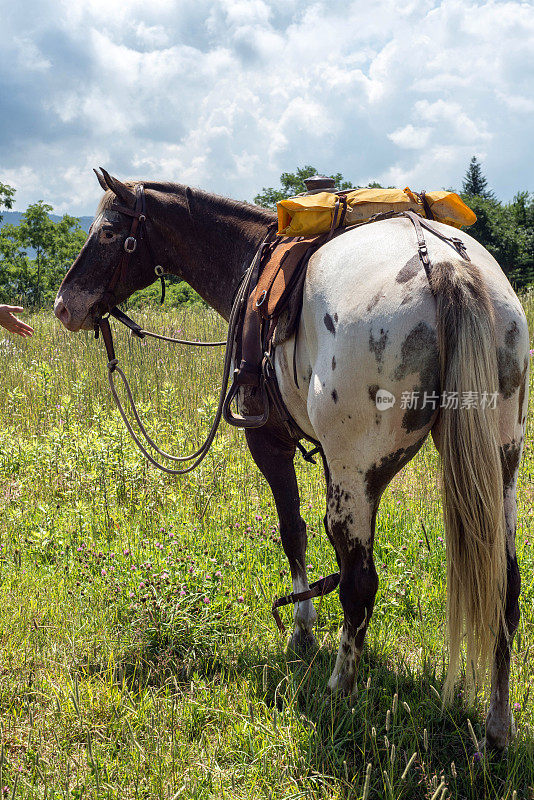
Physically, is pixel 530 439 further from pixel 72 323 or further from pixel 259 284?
pixel 72 323

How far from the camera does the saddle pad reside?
7.64 ft

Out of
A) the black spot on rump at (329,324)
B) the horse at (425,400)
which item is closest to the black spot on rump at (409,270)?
the horse at (425,400)

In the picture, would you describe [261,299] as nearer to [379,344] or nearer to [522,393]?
[379,344]

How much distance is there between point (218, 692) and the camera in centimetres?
251

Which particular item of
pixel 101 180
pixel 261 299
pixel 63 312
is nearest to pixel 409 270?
pixel 261 299

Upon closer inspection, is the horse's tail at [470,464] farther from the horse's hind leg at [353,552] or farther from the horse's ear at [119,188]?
the horse's ear at [119,188]

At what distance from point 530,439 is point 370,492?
147 inches

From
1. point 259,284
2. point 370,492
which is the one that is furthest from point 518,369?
point 259,284

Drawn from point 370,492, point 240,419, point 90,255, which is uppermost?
point 90,255

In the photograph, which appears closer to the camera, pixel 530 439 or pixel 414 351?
pixel 414 351

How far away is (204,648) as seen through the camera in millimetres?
2855

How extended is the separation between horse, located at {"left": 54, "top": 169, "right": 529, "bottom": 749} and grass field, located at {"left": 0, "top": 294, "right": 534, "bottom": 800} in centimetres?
23

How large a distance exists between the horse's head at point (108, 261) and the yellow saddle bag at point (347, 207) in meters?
1.11

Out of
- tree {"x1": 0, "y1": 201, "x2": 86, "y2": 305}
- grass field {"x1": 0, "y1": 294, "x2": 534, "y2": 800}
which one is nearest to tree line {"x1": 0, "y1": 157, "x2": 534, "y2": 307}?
tree {"x1": 0, "y1": 201, "x2": 86, "y2": 305}
